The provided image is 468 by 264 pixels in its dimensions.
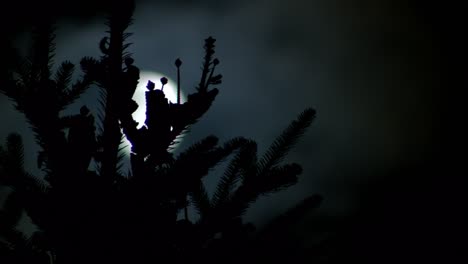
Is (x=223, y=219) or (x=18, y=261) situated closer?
(x=18, y=261)

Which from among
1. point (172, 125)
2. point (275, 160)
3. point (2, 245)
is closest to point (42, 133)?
point (172, 125)

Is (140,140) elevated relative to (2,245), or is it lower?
elevated

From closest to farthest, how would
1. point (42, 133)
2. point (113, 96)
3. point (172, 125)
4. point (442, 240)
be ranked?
point (42, 133) < point (113, 96) < point (172, 125) < point (442, 240)

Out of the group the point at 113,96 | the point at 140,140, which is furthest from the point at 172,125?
the point at 113,96

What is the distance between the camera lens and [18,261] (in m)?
1.17

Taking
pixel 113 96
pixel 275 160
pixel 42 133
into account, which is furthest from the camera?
pixel 275 160

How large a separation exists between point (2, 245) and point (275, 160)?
1124mm

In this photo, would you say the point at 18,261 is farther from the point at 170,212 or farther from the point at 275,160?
the point at 275,160

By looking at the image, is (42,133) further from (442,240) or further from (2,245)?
(442,240)

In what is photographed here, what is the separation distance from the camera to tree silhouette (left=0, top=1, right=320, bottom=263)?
3.47 ft

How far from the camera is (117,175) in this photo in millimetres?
1273

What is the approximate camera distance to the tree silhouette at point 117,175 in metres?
1.06

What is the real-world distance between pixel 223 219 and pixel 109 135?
1.86 ft

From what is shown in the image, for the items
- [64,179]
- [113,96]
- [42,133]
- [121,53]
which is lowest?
[64,179]
